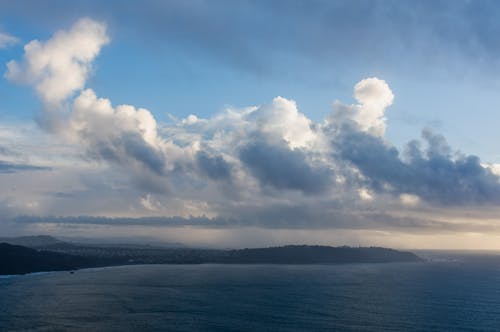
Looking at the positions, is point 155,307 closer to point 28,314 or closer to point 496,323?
point 28,314

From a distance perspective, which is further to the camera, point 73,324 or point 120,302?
point 120,302

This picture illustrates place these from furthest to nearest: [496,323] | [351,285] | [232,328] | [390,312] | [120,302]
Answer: [351,285]
[120,302]
[390,312]
[496,323]
[232,328]

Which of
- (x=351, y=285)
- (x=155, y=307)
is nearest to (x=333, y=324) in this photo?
(x=155, y=307)

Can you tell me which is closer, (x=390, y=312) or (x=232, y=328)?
(x=232, y=328)

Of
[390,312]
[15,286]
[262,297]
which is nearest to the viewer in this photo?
[390,312]

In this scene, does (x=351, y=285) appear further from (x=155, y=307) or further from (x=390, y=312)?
(x=155, y=307)

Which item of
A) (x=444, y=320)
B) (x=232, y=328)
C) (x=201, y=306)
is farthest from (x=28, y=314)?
(x=444, y=320)
